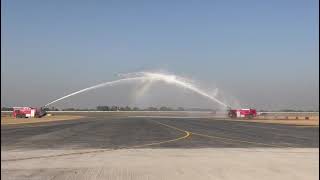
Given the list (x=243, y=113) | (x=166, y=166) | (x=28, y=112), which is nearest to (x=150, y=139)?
(x=166, y=166)

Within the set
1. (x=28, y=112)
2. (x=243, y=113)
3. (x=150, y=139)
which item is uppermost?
(x=28, y=112)

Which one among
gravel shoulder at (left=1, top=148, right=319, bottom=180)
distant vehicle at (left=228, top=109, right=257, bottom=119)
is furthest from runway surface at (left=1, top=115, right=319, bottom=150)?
distant vehicle at (left=228, top=109, right=257, bottom=119)

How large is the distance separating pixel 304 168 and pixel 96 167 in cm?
779

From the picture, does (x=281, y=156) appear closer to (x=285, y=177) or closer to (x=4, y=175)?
(x=285, y=177)

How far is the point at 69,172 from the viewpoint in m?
16.5

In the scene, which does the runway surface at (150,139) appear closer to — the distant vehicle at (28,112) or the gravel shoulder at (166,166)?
the gravel shoulder at (166,166)

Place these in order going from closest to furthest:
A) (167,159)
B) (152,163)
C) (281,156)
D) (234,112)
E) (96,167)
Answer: (96,167)
(152,163)
(167,159)
(281,156)
(234,112)

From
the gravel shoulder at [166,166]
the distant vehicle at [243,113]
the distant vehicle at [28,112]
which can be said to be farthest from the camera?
the distant vehicle at [243,113]

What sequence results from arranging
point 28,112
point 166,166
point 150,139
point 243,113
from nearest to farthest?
1. point 166,166
2. point 150,139
3. point 28,112
4. point 243,113

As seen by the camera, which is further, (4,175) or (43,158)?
(43,158)

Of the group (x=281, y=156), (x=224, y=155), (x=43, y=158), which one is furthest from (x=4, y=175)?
(x=281, y=156)

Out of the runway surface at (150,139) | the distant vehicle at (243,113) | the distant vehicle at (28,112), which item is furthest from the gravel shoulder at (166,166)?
the distant vehicle at (243,113)

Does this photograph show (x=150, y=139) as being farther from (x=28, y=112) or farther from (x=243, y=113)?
(x=243, y=113)

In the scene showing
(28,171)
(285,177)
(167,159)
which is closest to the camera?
(285,177)
